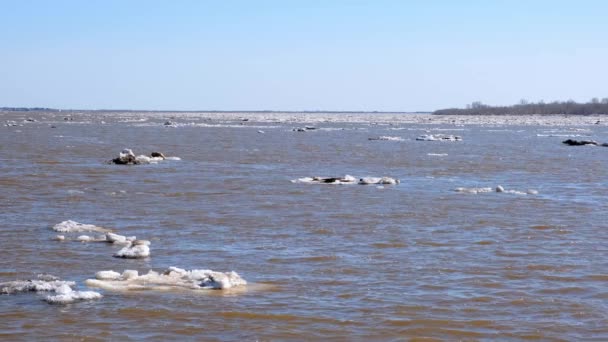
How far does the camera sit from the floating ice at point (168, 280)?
1084 cm

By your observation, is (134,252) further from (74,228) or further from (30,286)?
(74,228)

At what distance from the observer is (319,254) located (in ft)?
44.1

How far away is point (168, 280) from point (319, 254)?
9.89ft

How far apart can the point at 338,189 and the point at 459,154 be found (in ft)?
67.7

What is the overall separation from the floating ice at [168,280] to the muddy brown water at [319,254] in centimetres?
22

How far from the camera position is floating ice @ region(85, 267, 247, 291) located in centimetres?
1084

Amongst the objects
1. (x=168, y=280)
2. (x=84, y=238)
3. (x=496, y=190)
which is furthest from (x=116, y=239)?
(x=496, y=190)

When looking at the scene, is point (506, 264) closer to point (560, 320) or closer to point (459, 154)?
point (560, 320)

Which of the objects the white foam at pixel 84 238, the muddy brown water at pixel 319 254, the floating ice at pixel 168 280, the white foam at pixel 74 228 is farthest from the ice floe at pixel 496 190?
the floating ice at pixel 168 280

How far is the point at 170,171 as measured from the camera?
95.6ft

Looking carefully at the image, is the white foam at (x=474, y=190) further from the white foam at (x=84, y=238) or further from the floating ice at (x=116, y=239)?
the white foam at (x=84, y=238)

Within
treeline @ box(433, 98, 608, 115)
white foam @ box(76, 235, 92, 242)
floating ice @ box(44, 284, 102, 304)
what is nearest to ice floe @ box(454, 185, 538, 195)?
white foam @ box(76, 235, 92, 242)

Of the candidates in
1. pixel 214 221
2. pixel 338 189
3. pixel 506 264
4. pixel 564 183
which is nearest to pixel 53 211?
pixel 214 221

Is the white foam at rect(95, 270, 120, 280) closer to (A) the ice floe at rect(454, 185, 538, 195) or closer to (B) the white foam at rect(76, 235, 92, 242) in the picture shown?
(B) the white foam at rect(76, 235, 92, 242)
